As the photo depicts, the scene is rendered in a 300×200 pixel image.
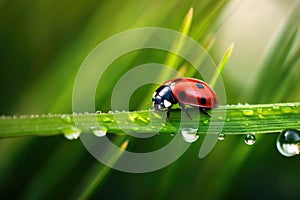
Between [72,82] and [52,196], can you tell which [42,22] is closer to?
[72,82]

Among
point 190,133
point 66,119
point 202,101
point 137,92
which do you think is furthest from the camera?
point 137,92

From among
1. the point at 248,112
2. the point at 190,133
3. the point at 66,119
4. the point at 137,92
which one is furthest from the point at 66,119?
the point at 137,92

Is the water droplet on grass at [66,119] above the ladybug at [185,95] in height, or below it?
below

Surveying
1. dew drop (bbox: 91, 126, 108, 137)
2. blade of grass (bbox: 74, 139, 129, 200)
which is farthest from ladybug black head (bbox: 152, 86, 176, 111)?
dew drop (bbox: 91, 126, 108, 137)

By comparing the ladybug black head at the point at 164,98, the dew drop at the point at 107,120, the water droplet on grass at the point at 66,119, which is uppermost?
the ladybug black head at the point at 164,98

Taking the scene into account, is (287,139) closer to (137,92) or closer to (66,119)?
(66,119)

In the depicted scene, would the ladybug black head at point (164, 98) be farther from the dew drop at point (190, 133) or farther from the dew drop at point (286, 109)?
the dew drop at point (286, 109)

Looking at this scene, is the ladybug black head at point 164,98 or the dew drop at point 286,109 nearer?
the dew drop at point 286,109

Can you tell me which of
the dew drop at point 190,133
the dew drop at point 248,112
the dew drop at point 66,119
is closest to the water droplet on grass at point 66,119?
the dew drop at point 66,119
